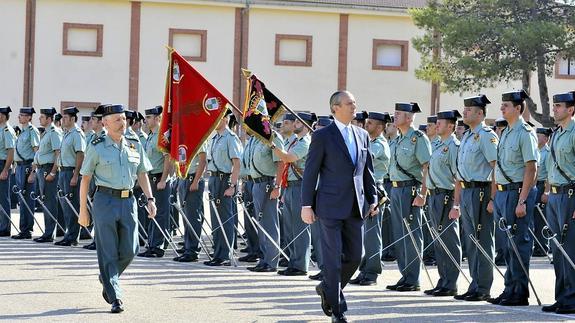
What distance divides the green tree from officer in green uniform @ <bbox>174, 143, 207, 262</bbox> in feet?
70.1

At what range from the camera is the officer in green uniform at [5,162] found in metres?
21.0

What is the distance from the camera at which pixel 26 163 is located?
21.6 meters

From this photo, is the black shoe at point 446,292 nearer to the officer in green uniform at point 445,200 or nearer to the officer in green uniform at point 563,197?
the officer in green uniform at point 445,200

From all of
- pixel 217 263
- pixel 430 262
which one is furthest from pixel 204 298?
pixel 430 262

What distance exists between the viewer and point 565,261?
11.8 m

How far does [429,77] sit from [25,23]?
599 inches

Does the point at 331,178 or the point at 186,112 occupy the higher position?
the point at 186,112

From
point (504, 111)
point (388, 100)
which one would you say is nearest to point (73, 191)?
point (504, 111)

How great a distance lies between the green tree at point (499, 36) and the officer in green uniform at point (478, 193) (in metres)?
24.3

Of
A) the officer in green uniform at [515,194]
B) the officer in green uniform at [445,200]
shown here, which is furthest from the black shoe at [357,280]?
the officer in green uniform at [515,194]

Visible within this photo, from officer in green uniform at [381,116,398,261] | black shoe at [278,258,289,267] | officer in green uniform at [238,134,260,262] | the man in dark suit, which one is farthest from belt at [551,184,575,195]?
officer in green uniform at [238,134,260,262]

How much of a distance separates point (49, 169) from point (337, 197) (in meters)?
10.8

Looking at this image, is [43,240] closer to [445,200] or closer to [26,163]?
[26,163]

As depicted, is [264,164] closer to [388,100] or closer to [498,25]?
[498,25]
